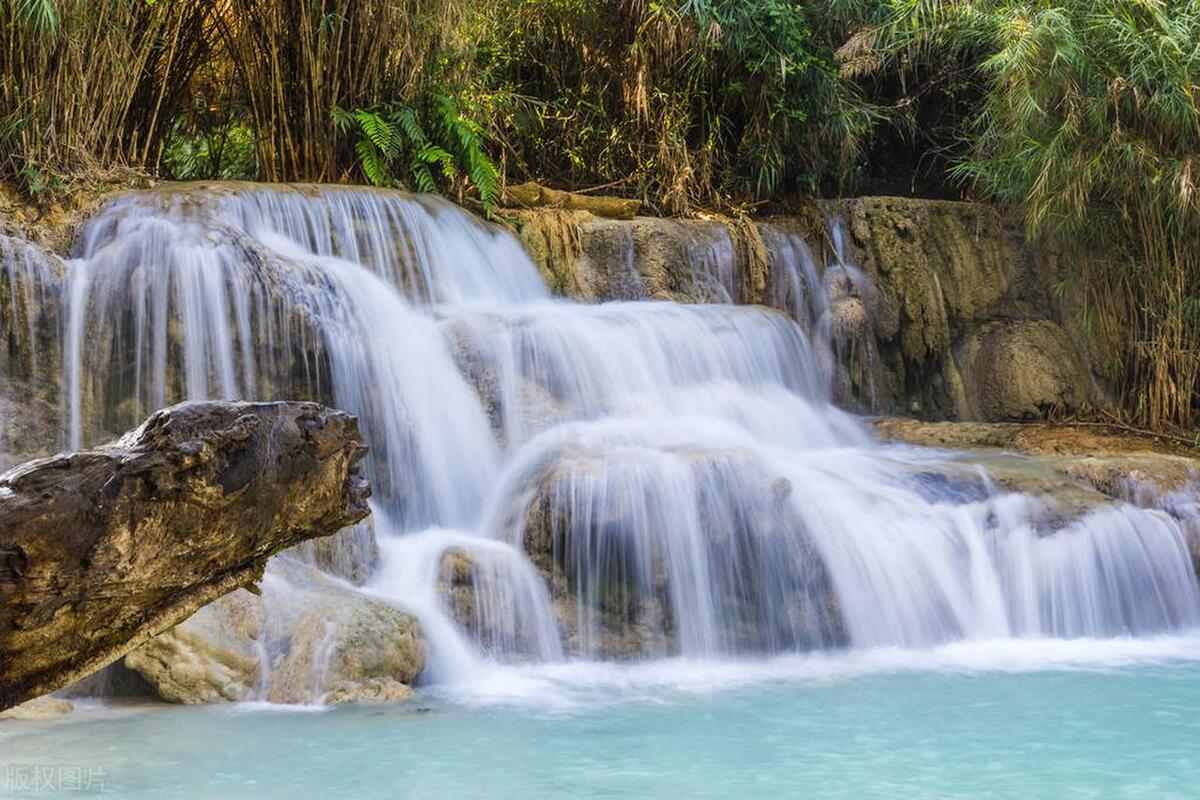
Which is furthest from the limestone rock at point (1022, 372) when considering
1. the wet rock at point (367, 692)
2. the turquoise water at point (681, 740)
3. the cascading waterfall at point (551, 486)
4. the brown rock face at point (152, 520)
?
the brown rock face at point (152, 520)

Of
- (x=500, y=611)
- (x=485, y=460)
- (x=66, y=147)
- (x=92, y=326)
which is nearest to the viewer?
(x=500, y=611)

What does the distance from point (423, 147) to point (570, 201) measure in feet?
4.64

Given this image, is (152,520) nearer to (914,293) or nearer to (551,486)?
(551,486)

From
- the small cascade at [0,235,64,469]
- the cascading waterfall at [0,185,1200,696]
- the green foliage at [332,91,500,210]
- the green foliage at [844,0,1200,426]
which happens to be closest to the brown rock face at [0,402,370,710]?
the cascading waterfall at [0,185,1200,696]

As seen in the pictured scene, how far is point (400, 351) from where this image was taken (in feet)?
20.9

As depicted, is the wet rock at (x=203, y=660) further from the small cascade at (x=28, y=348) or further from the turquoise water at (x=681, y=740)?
the small cascade at (x=28, y=348)

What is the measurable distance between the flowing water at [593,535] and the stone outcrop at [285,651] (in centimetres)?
14

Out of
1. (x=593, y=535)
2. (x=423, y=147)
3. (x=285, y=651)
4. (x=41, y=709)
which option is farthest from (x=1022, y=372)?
(x=41, y=709)

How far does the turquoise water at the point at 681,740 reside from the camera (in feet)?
11.3

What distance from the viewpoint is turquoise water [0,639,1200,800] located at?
3.45 m

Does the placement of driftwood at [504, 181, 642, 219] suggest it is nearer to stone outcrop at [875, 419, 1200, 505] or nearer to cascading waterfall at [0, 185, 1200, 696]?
cascading waterfall at [0, 185, 1200, 696]

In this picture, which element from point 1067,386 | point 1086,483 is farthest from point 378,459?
point 1067,386

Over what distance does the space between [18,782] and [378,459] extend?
2802mm

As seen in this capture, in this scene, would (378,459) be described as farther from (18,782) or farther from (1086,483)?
(1086,483)
